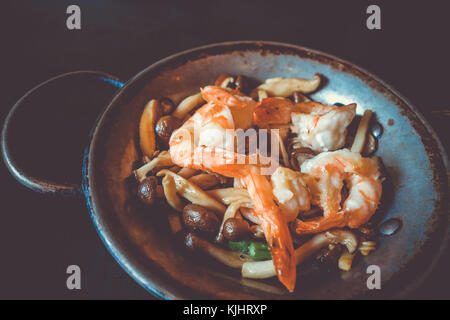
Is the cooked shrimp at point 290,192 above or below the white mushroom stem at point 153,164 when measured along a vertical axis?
below

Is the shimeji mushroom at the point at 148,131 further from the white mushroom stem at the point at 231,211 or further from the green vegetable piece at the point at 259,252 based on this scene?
the green vegetable piece at the point at 259,252

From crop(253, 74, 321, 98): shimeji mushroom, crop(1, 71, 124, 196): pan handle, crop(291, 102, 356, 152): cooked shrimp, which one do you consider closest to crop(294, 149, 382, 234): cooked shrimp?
crop(291, 102, 356, 152): cooked shrimp

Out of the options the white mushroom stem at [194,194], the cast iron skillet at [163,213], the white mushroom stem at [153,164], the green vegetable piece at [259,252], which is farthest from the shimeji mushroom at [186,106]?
the green vegetable piece at [259,252]

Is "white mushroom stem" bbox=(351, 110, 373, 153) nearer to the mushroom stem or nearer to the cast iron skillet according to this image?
the cast iron skillet

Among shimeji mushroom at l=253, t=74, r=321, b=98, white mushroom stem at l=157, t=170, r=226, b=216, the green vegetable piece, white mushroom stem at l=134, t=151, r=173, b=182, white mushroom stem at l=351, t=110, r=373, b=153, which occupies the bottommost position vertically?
the green vegetable piece

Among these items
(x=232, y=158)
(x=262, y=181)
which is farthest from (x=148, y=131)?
(x=262, y=181)

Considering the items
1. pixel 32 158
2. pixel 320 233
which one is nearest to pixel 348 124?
pixel 320 233
